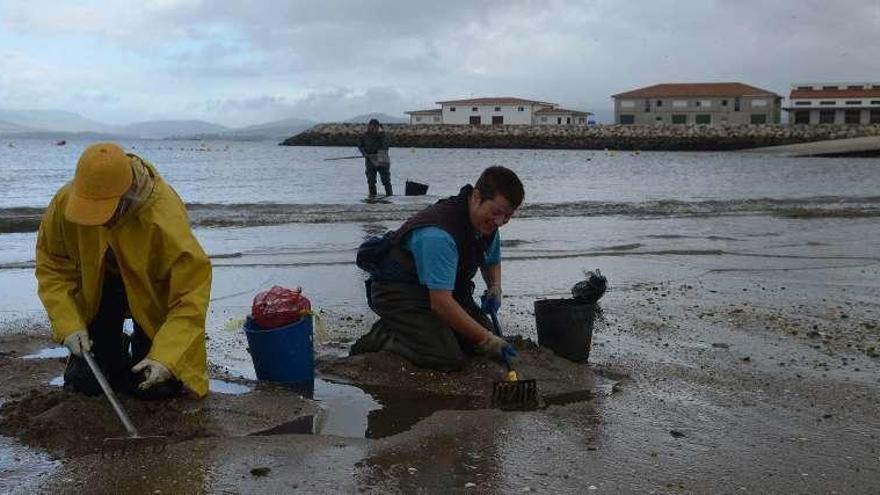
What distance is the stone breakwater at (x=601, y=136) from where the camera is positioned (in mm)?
67438

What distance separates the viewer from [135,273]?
371 cm

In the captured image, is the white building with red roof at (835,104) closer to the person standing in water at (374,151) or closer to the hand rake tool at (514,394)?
the person standing in water at (374,151)

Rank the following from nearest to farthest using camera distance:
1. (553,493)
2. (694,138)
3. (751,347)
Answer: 1. (553,493)
2. (751,347)
3. (694,138)

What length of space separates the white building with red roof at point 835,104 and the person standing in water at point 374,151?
75.5 meters

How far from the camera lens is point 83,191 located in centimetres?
340

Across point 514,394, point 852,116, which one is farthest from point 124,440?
point 852,116

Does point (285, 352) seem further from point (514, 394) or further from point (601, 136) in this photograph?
point (601, 136)

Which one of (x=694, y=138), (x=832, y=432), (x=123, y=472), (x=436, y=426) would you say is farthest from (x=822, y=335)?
(x=694, y=138)

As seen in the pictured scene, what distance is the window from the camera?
82.6 metres

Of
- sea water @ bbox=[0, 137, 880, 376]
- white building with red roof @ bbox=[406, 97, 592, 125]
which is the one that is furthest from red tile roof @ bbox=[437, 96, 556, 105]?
sea water @ bbox=[0, 137, 880, 376]

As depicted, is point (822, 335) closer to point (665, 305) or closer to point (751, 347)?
point (751, 347)

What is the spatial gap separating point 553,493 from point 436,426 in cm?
86

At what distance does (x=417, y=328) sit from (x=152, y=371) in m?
1.53

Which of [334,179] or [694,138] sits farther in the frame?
[694,138]
